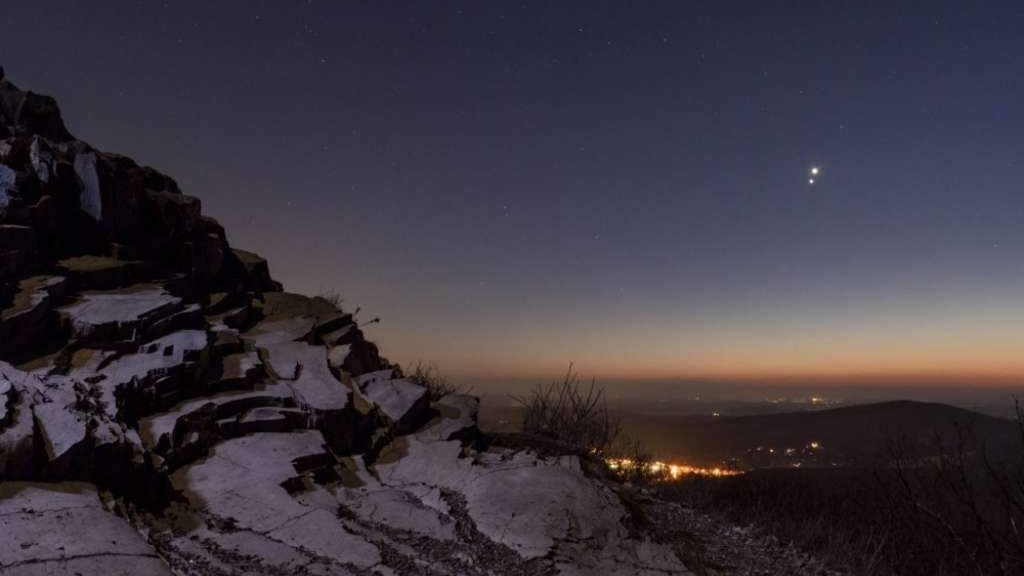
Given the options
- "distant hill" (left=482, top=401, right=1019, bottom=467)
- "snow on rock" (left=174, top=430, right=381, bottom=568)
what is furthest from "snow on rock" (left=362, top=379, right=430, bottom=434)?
"distant hill" (left=482, top=401, right=1019, bottom=467)

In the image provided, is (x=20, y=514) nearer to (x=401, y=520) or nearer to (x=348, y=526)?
(x=348, y=526)

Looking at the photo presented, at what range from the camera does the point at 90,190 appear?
12719mm

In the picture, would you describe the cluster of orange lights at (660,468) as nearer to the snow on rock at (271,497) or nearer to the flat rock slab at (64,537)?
the snow on rock at (271,497)

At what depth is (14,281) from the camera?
10.6m

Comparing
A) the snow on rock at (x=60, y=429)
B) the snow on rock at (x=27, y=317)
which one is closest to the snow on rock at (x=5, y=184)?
the snow on rock at (x=27, y=317)

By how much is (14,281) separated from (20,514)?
5710mm

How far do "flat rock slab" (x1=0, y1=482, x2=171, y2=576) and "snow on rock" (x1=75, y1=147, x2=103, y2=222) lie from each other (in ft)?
23.9

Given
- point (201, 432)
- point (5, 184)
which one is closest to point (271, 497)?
point (201, 432)

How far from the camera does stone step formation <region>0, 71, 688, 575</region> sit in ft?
23.5

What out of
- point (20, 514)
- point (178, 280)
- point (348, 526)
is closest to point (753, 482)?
point (348, 526)

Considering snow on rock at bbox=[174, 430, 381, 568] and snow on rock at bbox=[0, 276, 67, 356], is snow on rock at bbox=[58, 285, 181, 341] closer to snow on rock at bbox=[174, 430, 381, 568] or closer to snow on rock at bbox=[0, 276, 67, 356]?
snow on rock at bbox=[0, 276, 67, 356]

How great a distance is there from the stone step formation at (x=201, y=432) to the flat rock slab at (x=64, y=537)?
0.07ft

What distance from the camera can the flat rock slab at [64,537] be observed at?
19.5ft

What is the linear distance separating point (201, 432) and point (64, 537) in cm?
315
